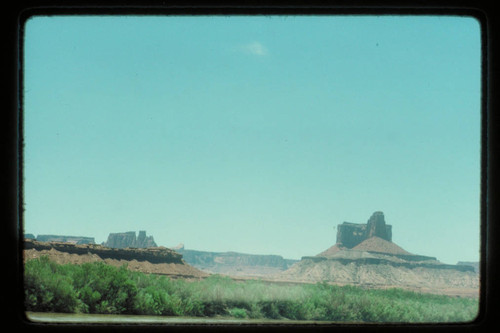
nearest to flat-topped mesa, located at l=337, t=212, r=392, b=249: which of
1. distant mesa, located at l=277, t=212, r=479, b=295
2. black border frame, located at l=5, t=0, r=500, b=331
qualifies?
distant mesa, located at l=277, t=212, r=479, b=295

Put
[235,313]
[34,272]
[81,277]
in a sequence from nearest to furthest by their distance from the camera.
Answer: [34,272], [235,313], [81,277]

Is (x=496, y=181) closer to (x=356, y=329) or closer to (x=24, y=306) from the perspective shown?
(x=356, y=329)

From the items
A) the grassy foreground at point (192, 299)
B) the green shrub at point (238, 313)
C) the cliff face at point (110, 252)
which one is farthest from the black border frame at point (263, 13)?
the cliff face at point (110, 252)

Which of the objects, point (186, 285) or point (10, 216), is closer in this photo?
point (10, 216)

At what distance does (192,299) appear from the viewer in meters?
3.27

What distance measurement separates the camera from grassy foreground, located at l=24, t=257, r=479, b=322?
2.81m

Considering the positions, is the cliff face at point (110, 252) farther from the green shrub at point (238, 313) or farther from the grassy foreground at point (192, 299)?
the green shrub at point (238, 313)

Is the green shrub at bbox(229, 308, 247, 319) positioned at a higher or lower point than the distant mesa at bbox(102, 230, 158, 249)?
lower

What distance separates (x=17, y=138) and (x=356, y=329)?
1696mm

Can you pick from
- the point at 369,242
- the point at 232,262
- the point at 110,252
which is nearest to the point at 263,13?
the point at 110,252

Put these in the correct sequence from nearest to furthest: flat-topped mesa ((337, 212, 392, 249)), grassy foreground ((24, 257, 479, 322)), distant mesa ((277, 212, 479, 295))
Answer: grassy foreground ((24, 257, 479, 322)) < distant mesa ((277, 212, 479, 295)) < flat-topped mesa ((337, 212, 392, 249))

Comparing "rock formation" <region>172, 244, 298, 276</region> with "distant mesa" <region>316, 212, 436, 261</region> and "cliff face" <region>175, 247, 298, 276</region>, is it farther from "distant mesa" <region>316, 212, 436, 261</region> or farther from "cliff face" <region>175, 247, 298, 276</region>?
"distant mesa" <region>316, 212, 436, 261</region>
